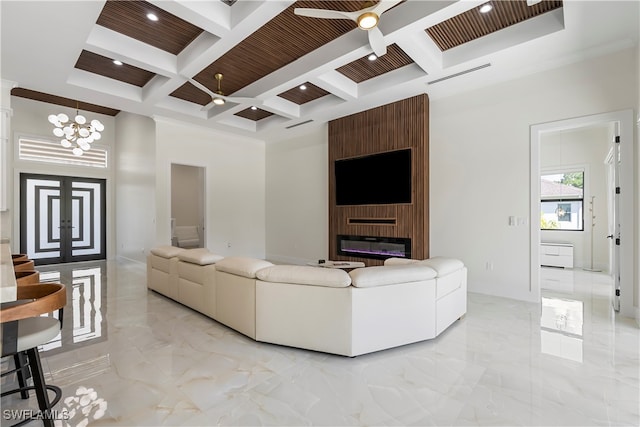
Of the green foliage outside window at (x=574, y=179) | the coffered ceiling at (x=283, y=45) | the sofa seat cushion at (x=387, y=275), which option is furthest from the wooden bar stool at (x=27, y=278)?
the green foliage outside window at (x=574, y=179)

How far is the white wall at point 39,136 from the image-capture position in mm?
6824

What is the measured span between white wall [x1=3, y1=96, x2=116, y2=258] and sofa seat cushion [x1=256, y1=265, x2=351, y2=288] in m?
6.89

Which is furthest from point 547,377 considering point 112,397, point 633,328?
point 112,397

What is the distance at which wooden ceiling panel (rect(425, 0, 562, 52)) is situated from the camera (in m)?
3.26

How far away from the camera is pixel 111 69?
15.4ft

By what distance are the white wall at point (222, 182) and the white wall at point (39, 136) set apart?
2888mm

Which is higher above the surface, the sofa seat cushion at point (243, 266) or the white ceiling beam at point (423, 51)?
the white ceiling beam at point (423, 51)

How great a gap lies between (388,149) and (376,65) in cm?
155

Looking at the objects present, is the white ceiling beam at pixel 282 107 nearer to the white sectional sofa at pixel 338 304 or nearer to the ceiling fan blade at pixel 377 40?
the ceiling fan blade at pixel 377 40

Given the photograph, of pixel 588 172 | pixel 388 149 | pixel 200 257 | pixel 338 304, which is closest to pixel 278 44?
pixel 388 149

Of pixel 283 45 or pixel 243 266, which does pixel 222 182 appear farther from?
pixel 243 266

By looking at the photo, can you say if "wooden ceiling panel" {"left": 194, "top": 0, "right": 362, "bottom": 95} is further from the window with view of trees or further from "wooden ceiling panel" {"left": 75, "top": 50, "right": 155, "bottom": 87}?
the window with view of trees

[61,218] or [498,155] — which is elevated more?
[498,155]

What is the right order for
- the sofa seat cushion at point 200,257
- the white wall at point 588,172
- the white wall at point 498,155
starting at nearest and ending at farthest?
the sofa seat cushion at point 200,257, the white wall at point 498,155, the white wall at point 588,172
